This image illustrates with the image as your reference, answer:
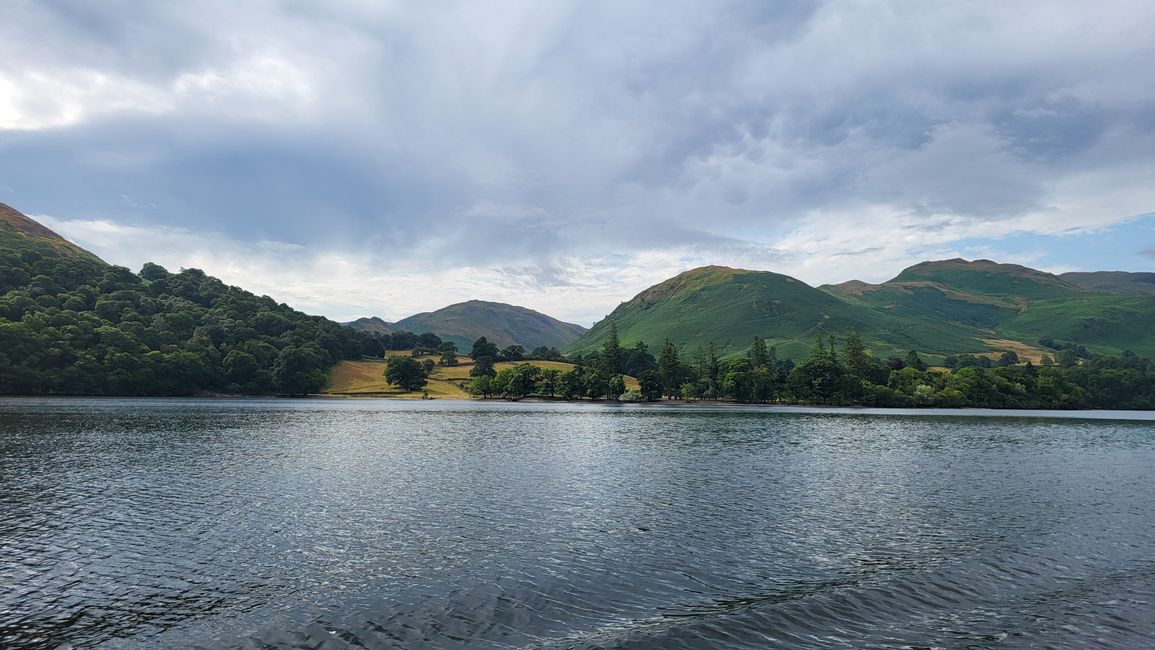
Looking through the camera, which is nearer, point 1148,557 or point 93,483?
point 1148,557

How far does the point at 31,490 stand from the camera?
4434 centimetres

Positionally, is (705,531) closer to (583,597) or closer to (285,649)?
(583,597)

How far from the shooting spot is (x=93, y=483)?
158 feet

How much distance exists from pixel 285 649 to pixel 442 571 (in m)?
9.03

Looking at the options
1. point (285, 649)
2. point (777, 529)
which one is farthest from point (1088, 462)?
point (285, 649)

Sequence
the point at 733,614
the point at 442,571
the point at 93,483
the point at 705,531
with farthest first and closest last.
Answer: the point at 93,483 → the point at 705,531 → the point at 442,571 → the point at 733,614

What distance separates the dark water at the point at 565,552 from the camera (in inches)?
844

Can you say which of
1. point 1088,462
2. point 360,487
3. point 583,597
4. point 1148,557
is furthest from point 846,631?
point 1088,462

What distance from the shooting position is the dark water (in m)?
21.4

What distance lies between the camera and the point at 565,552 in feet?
102

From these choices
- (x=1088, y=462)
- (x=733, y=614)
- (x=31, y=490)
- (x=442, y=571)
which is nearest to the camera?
(x=733, y=614)

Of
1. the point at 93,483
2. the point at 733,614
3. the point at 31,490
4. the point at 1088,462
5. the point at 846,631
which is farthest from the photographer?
the point at 1088,462

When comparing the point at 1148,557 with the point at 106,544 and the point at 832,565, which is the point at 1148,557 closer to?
the point at 832,565

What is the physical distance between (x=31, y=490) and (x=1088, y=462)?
4245 inches
